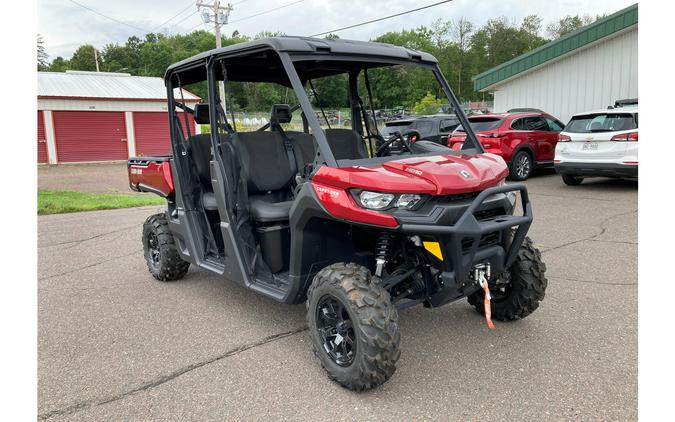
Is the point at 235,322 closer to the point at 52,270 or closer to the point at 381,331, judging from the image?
the point at 381,331

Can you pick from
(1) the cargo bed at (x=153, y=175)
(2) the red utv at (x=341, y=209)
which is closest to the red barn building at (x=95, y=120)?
(1) the cargo bed at (x=153, y=175)

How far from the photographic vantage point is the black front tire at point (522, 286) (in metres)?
3.85

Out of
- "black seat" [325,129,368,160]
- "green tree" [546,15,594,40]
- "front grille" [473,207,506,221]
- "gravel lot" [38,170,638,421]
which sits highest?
"green tree" [546,15,594,40]

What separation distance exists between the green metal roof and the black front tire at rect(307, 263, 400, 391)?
48.2ft

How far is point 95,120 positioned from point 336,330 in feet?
83.9

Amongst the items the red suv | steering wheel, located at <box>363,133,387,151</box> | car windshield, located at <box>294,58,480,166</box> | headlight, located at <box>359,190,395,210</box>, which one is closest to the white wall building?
the red suv

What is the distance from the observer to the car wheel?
12.6m

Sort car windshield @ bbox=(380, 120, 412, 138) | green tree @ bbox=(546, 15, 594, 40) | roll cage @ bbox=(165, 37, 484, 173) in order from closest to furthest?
roll cage @ bbox=(165, 37, 484, 173), car windshield @ bbox=(380, 120, 412, 138), green tree @ bbox=(546, 15, 594, 40)

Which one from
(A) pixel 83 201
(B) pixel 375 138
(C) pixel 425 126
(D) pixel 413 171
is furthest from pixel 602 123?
(A) pixel 83 201

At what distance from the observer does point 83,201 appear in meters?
11.8

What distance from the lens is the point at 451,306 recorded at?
14.9 ft

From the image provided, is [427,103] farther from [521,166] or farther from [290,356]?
[290,356]

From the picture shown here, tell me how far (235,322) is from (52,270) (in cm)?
309

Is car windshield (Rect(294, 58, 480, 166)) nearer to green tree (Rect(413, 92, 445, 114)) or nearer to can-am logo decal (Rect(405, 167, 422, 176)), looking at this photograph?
can-am logo decal (Rect(405, 167, 422, 176))
